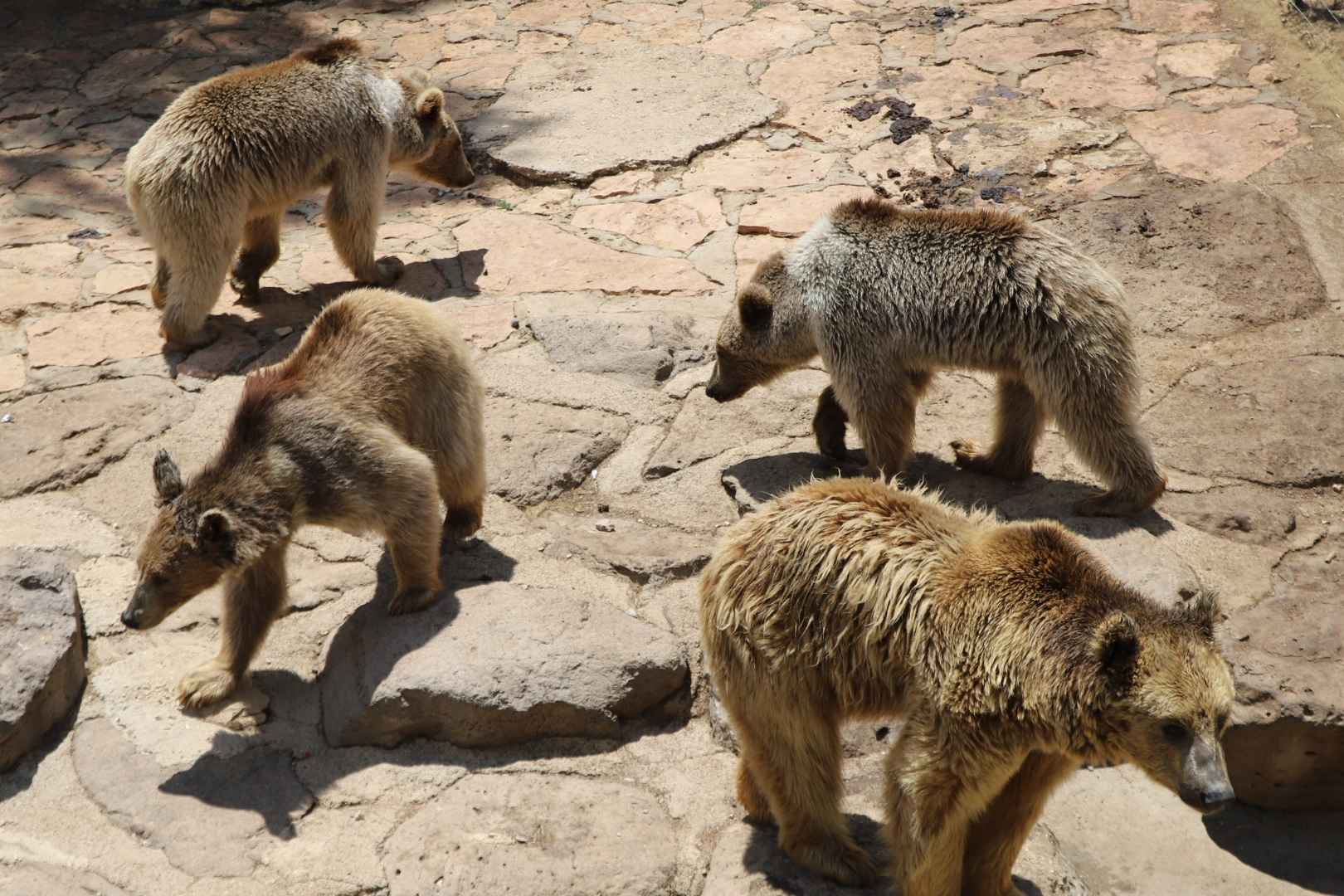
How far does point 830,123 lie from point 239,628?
5795mm

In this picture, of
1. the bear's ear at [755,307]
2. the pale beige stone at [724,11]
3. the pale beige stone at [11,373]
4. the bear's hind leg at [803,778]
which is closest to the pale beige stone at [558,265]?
the bear's ear at [755,307]

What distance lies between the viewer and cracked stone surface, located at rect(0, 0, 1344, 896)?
396 centimetres

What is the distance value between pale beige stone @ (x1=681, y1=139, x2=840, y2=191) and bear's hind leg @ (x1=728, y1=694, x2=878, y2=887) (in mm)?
5038

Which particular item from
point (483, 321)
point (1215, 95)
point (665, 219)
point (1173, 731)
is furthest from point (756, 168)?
point (1173, 731)

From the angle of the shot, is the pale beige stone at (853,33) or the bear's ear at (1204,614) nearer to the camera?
the bear's ear at (1204,614)

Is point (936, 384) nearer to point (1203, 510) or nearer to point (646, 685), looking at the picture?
point (1203, 510)

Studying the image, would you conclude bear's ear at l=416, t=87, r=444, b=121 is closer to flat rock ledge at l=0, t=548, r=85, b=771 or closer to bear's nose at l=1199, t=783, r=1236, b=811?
flat rock ledge at l=0, t=548, r=85, b=771

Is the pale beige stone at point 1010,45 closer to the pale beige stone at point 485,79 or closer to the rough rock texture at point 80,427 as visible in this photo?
the pale beige stone at point 485,79

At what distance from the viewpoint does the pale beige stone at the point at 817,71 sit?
881 centimetres

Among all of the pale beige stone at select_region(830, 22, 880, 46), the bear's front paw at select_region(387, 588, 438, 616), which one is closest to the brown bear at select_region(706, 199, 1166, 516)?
the bear's front paw at select_region(387, 588, 438, 616)

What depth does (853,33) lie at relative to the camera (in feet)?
31.2

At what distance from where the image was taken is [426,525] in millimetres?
4465

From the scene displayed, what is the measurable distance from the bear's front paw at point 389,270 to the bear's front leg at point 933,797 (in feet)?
16.6

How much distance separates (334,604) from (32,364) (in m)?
2.81
